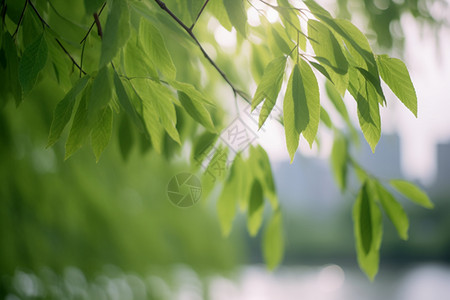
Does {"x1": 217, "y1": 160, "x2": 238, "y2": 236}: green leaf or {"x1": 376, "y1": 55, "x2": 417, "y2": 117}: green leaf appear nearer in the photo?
{"x1": 376, "y1": 55, "x2": 417, "y2": 117}: green leaf

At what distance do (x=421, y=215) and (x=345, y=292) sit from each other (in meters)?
1.49

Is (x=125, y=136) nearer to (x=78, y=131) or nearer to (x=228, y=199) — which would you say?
(x=228, y=199)

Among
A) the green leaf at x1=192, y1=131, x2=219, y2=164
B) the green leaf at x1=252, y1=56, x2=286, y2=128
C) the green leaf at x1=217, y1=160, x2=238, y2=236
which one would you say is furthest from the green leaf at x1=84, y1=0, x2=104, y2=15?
the green leaf at x1=217, y1=160, x2=238, y2=236

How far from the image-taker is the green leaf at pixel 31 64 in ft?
1.21

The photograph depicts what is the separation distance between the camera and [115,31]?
293 mm

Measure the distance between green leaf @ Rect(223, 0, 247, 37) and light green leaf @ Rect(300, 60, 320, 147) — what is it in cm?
6

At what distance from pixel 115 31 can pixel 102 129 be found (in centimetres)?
11

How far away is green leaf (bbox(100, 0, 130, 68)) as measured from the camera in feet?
0.94

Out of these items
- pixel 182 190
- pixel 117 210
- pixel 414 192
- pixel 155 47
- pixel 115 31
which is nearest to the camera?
pixel 115 31

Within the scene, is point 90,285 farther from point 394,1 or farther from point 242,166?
point 394,1

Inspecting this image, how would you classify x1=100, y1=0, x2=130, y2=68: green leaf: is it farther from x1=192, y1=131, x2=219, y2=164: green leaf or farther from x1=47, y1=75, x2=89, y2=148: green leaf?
x1=192, y1=131, x2=219, y2=164: green leaf

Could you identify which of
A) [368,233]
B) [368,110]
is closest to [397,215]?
[368,233]

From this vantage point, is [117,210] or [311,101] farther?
[117,210]

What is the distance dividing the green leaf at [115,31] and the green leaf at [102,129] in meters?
0.09
